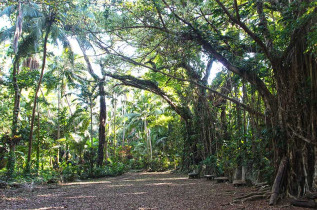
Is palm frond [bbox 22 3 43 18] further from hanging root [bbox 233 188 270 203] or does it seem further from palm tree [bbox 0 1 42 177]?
hanging root [bbox 233 188 270 203]

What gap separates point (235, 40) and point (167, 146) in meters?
12.8

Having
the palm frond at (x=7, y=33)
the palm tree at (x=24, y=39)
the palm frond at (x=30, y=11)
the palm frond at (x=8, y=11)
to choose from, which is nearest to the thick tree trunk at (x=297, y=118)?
the palm tree at (x=24, y=39)

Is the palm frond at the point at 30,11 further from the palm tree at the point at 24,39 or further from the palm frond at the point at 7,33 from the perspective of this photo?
the palm frond at the point at 7,33

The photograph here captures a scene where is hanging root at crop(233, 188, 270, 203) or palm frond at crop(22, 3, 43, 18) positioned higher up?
palm frond at crop(22, 3, 43, 18)

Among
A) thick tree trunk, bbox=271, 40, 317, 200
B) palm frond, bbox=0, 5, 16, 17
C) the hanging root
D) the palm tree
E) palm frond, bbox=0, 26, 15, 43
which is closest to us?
thick tree trunk, bbox=271, 40, 317, 200

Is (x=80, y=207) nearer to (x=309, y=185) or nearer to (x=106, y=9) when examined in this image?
(x=309, y=185)

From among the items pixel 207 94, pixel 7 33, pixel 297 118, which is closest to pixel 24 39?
pixel 7 33

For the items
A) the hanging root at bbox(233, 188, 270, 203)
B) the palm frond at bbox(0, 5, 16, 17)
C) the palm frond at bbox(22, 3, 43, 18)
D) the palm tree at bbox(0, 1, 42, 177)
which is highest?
the palm frond at bbox(0, 5, 16, 17)

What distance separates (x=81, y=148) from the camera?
1332 centimetres

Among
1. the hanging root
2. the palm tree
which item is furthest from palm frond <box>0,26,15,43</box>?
the hanging root

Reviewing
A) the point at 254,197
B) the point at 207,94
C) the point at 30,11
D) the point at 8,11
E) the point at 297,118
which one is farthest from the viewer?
the point at 8,11

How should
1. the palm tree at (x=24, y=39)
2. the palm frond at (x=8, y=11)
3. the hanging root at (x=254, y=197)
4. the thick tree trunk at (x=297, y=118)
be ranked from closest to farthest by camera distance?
1. the thick tree trunk at (x=297, y=118)
2. the hanging root at (x=254, y=197)
3. the palm tree at (x=24, y=39)
4. the palm frond at (x=8, y=11)

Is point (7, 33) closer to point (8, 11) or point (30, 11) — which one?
point (8, 11)

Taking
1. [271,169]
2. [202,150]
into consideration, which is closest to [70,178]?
[202,150]
